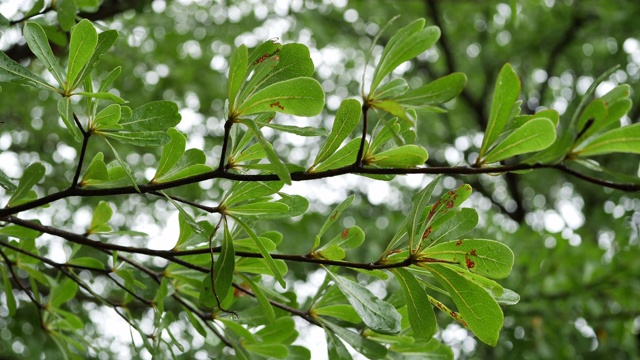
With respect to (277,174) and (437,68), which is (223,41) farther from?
(277,174)

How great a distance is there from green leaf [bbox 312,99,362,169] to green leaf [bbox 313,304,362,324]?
0.31 m

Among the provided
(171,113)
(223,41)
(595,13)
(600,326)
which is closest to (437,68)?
(595,13)

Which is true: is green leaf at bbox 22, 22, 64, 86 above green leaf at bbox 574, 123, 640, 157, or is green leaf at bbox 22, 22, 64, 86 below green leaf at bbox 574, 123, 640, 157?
above

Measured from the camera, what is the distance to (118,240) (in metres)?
2.98

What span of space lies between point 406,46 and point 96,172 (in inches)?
17.7

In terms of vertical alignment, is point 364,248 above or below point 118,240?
below

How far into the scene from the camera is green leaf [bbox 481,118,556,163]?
2.26 ft

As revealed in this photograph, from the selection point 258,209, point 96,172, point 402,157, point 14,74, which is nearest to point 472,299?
point 402,157

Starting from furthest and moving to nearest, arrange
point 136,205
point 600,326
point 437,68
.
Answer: point 437,68 → point 136,205 → point 600,326

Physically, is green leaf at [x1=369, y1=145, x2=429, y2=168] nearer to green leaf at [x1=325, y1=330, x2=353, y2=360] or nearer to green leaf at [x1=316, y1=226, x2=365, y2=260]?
green leaf at [x1=316, y1=226, x2=365, y2=260]

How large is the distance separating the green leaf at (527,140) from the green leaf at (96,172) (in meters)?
0.50

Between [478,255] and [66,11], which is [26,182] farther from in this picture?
[478,255]

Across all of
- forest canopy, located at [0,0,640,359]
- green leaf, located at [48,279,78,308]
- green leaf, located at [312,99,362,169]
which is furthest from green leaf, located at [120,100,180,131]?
green leaf, located at [48,279,78,308]

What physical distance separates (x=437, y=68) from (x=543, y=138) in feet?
15.0
